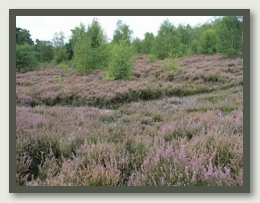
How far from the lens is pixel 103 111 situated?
4293mm

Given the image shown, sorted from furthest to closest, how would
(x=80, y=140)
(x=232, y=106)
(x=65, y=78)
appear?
→ (x=65, y=78) → (x=232, y=106) → (x=80, y=140)

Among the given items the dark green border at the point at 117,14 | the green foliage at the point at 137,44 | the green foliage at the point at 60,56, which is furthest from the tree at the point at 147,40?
the green foliage at the point at 60,56

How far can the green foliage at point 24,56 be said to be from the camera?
356 cm

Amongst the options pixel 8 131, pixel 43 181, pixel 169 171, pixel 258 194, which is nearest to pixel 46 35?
pixel 8 131

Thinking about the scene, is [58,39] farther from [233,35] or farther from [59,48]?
[233,35]

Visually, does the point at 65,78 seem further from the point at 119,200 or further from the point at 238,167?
the point at 238,167

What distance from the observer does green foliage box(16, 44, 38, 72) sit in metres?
3.56

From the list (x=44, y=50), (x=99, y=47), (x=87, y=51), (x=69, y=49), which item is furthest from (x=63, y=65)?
(x=99, y=47)

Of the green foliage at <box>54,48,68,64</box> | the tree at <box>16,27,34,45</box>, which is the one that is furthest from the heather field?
the tree at <box>16,27,34,45</box>

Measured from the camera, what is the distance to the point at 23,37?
3.58 metres

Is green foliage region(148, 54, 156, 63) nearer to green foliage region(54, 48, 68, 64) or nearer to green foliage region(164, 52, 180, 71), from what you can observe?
green foliage region(164, 52, 180, 71)

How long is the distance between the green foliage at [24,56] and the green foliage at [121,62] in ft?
8.48

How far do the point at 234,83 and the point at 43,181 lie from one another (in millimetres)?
3336

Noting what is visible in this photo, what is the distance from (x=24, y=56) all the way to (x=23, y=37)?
30cm
